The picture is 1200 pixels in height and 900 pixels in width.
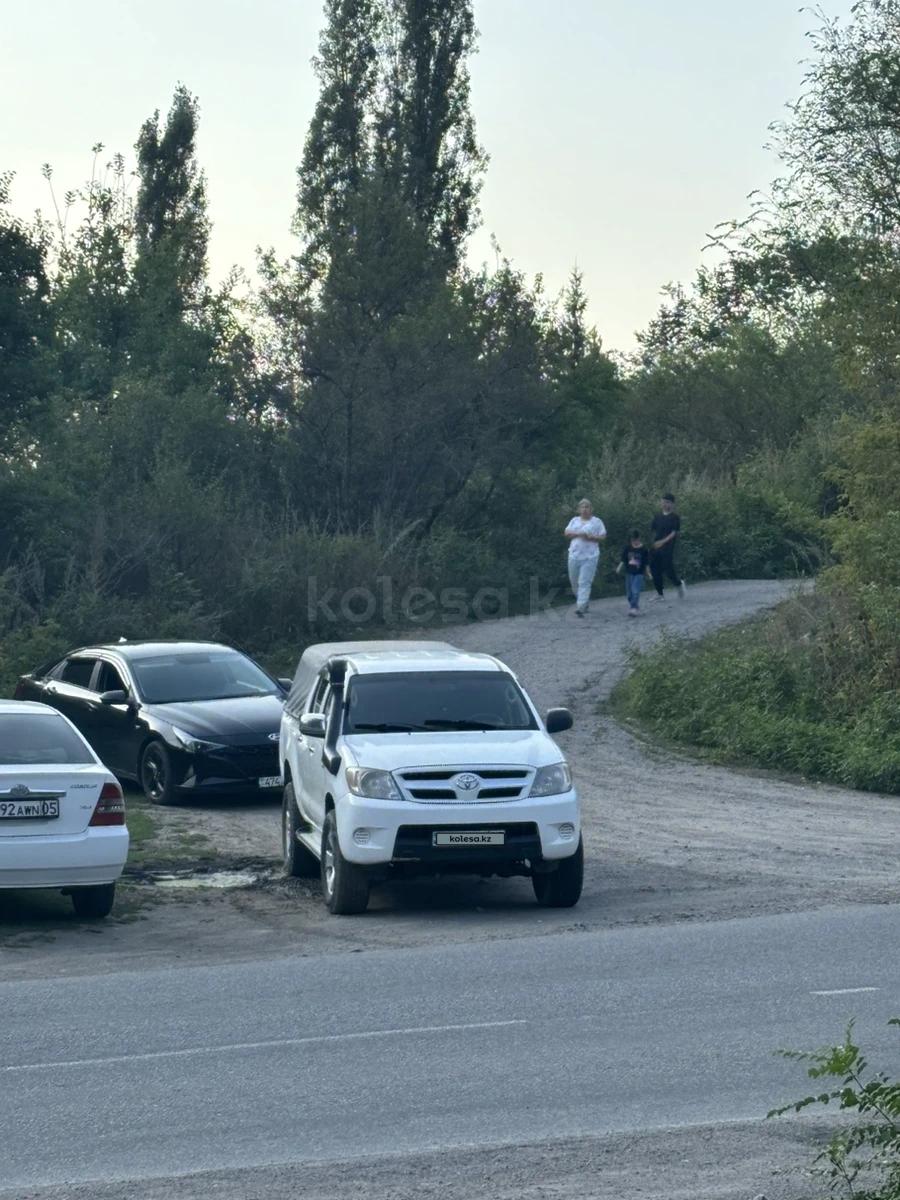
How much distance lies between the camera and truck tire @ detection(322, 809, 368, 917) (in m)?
12.6

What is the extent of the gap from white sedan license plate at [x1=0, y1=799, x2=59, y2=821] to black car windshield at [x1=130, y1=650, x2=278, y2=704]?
7200 mm

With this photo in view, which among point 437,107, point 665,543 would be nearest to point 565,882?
point 665,543

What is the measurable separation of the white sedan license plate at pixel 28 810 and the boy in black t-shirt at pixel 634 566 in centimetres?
2008

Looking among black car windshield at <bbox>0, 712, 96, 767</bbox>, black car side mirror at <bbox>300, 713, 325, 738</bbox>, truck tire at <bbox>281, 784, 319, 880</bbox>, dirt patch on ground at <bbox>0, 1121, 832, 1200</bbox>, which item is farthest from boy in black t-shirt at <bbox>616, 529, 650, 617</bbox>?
dirt patch on ground at <bbox>0, 1121, 832, 1200</bbox>

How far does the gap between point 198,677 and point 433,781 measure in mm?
8176

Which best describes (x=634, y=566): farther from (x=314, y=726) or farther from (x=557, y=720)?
(x=314, y=726)

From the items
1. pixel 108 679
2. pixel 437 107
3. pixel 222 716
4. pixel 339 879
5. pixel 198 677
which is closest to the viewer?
pixel 339 879

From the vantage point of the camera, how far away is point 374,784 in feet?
41.2

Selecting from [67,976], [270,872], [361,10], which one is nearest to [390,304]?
[361,10]

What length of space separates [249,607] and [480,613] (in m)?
5.22

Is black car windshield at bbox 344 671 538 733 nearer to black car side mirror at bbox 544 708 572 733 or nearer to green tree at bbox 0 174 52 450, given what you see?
black car side mirror at bbox 544 708 572 733

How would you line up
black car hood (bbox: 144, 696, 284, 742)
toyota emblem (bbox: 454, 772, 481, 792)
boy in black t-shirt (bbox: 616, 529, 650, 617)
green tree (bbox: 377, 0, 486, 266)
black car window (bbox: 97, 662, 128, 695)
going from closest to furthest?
toyota emblem (bbox: 454, 772, 481, 792)
black car hood (bbox: 144, 696, 284, 742)
black car window (bbox: 97, 662, 128, 695)
boy in black t-shirt (bbox: 616, 529, 650, 617)
green tree (bbox: 377, 0, 486, 266)

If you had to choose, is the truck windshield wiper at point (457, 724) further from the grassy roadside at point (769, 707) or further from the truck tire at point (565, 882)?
the grassy roadside at point (769, 707)

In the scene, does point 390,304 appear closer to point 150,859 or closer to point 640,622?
point 640,622
